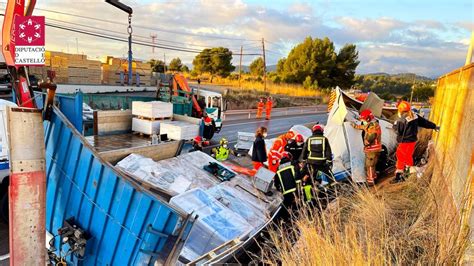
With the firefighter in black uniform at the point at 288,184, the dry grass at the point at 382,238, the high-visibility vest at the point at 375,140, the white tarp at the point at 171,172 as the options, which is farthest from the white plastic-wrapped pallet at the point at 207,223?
the high-visibility vest at the point at 375,140

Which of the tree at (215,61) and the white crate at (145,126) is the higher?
the tree at (215,61)

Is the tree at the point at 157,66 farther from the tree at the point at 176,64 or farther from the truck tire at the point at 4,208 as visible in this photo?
the truck tire at the point at 4,208

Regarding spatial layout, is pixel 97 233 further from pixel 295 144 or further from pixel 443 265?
pixel 295 144

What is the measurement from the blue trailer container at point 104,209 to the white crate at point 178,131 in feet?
9.75

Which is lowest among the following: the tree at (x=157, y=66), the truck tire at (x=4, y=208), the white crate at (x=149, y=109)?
the truck tire at (x=4, y=208)

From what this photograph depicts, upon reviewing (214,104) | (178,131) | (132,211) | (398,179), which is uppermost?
(178,131)

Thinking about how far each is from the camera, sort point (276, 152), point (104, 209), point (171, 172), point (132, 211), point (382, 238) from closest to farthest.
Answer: point (382, 238)
point (132, 211)
point (104, 209)
point (171, 172)
point (276, 152)

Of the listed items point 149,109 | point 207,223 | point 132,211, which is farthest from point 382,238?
point 149,109

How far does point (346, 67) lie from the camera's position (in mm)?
48812

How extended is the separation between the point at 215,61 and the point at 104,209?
2036 inches

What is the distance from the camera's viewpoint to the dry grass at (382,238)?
9.59 ft

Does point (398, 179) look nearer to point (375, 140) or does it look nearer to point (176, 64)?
point (375, 140)

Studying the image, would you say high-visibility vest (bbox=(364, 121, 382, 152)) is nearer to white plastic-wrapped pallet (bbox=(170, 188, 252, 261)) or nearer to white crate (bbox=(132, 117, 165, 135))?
white plastic-wrapped pallet (bbox=(170, 188, 252, 261))

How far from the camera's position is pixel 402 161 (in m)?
7.13
